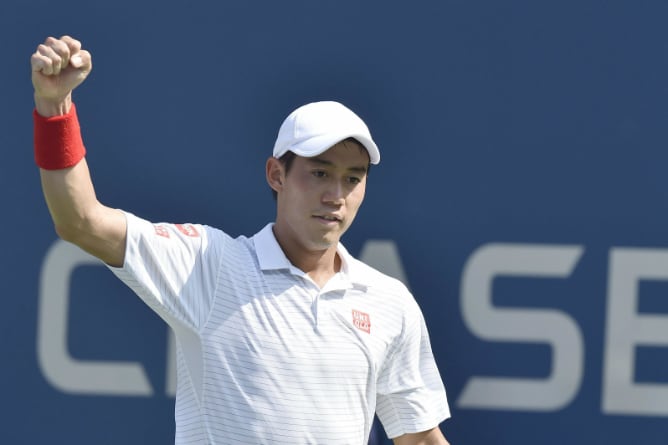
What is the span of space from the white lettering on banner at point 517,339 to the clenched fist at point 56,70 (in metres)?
1.16

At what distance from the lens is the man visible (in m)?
1.86

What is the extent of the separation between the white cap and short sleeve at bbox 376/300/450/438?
1.19 ft

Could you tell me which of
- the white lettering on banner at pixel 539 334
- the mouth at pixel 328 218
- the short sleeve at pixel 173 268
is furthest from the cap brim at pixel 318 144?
the white lettering on banner at pixel 539 334

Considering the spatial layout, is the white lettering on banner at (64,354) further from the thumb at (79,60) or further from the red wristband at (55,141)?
the thumb at (79,60)

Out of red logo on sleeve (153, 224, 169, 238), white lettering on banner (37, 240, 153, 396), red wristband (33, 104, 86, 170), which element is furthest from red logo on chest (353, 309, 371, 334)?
white lettering on banner (37, 240, 153, 396)

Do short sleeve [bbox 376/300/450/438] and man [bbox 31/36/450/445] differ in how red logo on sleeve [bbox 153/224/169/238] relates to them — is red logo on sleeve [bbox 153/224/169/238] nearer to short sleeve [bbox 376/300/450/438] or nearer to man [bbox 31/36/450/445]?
man [bbox 31/36/450/445]

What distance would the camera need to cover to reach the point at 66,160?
1.66 meters

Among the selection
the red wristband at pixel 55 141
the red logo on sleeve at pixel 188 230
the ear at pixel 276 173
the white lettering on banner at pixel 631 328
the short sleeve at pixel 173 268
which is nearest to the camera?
the red wristband at pixel 55 141

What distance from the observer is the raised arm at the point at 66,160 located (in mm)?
1585

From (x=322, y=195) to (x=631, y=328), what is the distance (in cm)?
91

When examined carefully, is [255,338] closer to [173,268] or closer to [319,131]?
[173,268]

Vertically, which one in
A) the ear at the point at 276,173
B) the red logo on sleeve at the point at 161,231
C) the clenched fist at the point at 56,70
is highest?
the clenched fist at the point at 56,70

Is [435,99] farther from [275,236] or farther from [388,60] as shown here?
[275,236]

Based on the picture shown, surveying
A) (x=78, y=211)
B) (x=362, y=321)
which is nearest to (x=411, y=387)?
(x=362, y=321)
